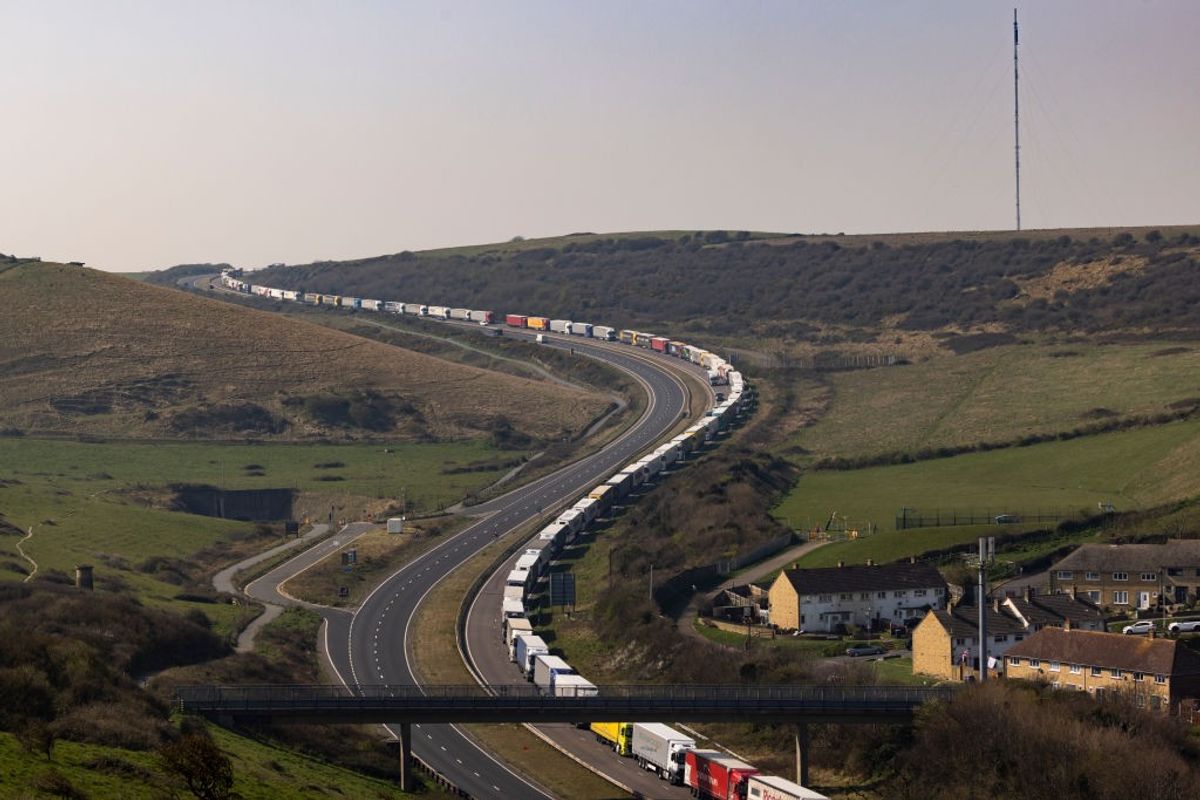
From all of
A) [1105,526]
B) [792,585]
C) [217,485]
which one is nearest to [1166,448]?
[1105,526]

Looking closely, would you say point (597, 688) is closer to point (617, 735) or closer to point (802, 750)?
point (617, 735)

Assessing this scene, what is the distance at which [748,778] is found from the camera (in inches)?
2721

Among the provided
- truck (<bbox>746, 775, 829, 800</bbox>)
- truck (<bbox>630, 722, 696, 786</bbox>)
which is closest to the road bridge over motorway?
truck (<bbox>630, 722, 696, 786</bbox>)

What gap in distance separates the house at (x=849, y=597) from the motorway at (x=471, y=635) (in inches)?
609

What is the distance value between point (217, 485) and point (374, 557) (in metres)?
32.1

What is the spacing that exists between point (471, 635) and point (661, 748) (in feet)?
102

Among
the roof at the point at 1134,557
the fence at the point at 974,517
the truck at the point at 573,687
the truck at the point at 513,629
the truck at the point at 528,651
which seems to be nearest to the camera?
A: the truck at the point at 573,687

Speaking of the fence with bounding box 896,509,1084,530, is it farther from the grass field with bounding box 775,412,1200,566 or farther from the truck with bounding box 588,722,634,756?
the truck with bounding box 588,722,634,756

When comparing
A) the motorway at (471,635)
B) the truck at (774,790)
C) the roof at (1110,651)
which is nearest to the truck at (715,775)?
the truck at (774,790)

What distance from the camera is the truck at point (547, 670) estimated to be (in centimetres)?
8766

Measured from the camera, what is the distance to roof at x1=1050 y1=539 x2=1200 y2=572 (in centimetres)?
9744

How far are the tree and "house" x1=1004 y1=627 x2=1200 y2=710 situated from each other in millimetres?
37974

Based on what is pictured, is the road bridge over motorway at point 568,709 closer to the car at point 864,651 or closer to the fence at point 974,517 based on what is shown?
the car at point 864,651

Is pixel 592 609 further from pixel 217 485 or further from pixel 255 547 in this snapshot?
pixel 217 485
